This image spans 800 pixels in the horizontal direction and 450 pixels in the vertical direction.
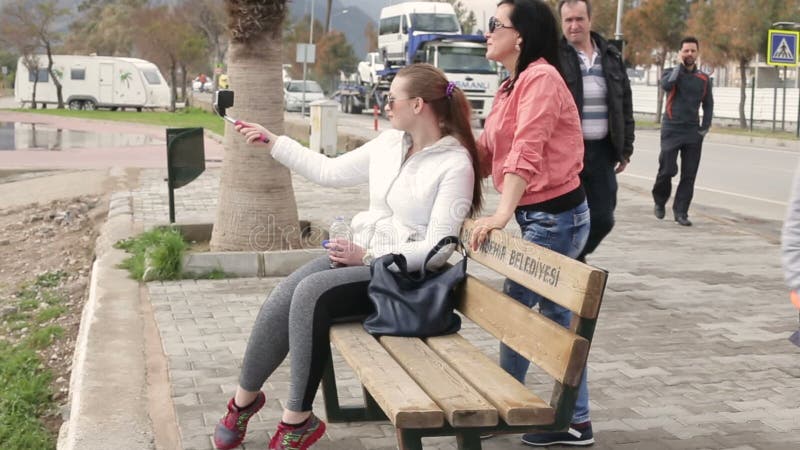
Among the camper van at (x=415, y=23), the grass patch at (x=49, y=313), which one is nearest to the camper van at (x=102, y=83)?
the camper van at (x=415, y=23)

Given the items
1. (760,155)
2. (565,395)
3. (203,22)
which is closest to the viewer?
(565,395)

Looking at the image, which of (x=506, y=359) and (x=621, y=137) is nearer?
(x=506, y=359)

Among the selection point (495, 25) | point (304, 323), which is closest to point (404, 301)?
point (304, 323)

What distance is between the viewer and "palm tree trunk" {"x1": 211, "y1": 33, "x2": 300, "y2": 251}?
27.1 ft

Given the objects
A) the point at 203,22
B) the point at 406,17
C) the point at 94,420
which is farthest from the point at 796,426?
the point at 203,22

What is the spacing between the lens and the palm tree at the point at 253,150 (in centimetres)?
825

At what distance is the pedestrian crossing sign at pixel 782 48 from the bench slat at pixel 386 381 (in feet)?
77.2

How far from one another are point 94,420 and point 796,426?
2935 mm

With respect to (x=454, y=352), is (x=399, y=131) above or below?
above

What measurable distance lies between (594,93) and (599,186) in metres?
0.51

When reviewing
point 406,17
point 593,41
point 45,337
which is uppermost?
point 406,17

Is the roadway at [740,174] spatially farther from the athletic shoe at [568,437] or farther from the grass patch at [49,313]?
the athletic shoe at [568,437]

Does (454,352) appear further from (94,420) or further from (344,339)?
(94,420)

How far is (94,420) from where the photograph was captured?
4.59 metres
